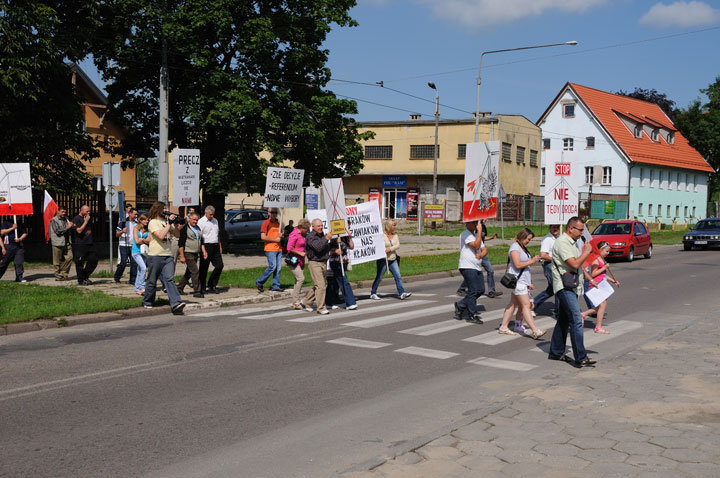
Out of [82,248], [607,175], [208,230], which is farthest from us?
[607,175]

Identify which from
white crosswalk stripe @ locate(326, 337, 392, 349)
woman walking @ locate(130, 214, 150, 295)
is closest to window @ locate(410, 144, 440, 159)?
woman walking @ locate(130, 214, 150, 295)

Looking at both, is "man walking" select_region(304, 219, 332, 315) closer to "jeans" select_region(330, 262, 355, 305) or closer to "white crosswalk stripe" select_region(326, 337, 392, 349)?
"jeans" select_region(330, 262, 355, 305)

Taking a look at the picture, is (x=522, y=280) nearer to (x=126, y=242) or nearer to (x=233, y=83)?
(x=126, y=242)

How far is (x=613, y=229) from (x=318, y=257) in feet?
58.5

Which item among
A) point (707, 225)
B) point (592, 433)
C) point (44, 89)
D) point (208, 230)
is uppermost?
point (44, 89)

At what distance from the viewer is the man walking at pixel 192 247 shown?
14.5 m

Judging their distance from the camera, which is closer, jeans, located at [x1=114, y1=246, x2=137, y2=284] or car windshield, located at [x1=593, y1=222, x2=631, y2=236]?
jeans, located at [x1=114, y1=246, x2=137, y2=284]

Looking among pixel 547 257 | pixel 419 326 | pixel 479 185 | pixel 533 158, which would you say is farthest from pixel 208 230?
pixel 533 158

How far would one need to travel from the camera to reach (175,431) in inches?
222

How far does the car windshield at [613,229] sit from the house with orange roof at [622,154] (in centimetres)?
2760

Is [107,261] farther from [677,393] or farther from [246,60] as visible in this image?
[677,393]

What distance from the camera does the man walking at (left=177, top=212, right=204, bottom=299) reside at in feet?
47.6

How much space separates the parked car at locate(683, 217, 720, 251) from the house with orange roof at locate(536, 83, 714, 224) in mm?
19379

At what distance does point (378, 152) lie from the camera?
179 ft
